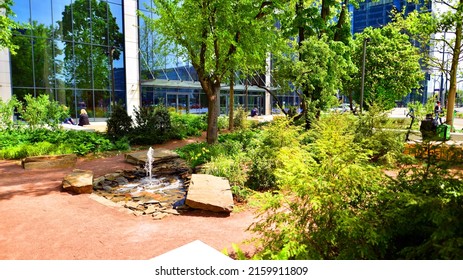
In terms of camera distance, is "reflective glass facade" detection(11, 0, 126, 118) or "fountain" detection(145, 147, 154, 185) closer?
"fountain" detection(145, 147, 154, 185)

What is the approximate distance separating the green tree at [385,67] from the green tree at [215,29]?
543 inches

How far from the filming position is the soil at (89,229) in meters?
4.43

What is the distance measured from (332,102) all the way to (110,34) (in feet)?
57.4

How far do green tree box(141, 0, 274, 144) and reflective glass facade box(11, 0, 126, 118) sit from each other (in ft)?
29.5

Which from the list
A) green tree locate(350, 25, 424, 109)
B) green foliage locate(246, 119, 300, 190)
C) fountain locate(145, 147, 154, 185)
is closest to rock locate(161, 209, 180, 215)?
green foliage locate(246, 119, 300, 190)

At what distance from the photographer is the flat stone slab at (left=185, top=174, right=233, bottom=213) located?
611 cm

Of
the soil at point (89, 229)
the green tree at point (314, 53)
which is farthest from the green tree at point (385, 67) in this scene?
the soil at point (89, 229)

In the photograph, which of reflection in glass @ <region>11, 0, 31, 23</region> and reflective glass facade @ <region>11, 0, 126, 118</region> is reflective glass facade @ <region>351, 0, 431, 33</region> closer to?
reflective glass facade @ <region>11, 0, 126, 118</region>

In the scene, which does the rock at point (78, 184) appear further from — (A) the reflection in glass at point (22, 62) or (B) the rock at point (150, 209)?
(A) the reflection in glass at point (22, 62)

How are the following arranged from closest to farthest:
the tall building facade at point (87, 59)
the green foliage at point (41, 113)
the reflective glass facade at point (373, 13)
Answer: the green foliage at point (41, 113)
the tall building facade at point (87, 59)
the reflective glass facade at point (373, 13)

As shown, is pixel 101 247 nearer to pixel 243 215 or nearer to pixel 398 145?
pixel 243 215

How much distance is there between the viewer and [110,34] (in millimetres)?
24188

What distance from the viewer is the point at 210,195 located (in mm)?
6488
